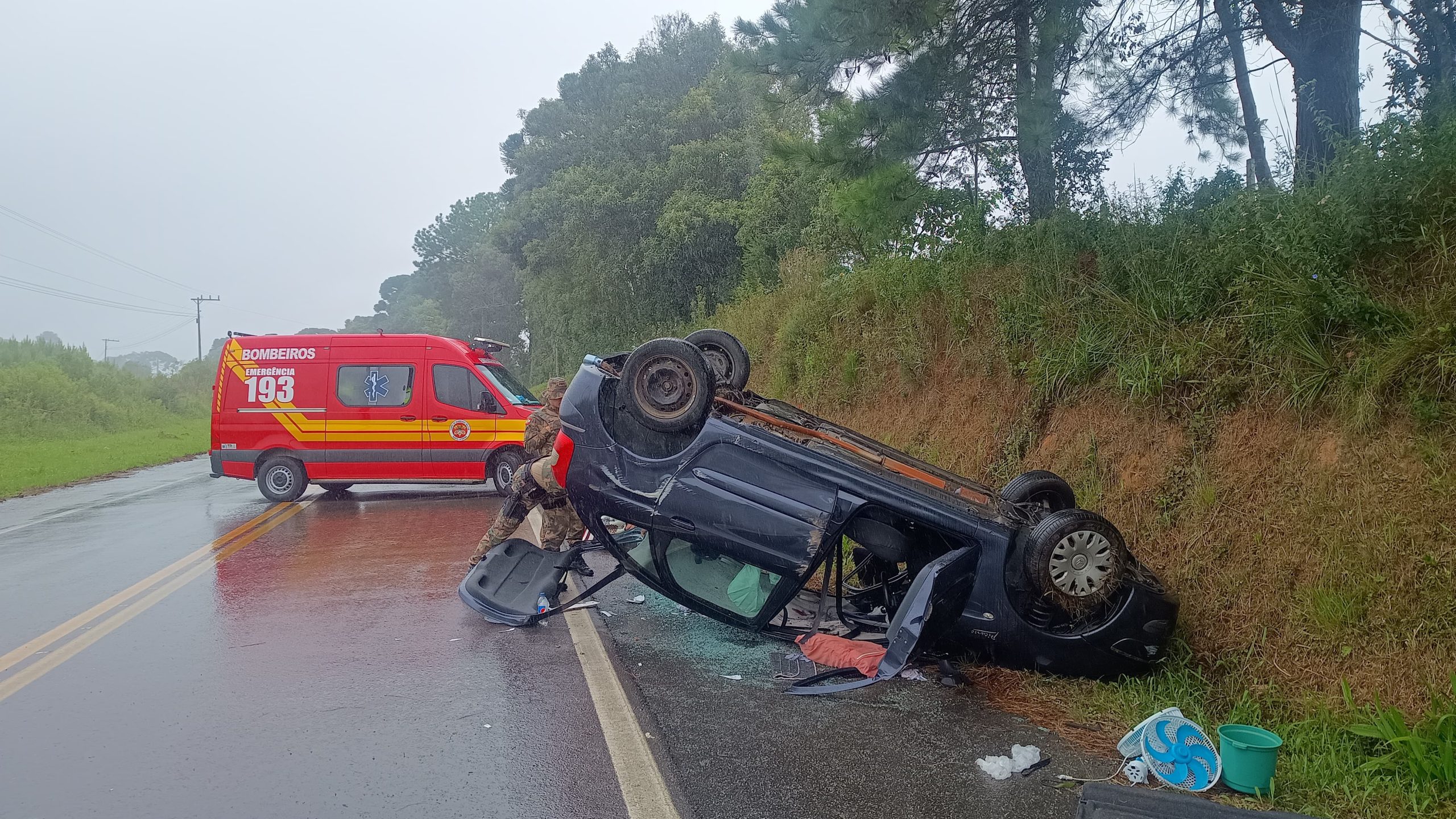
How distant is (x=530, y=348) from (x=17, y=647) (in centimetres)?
5280

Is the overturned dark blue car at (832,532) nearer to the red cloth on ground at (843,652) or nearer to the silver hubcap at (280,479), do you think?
the red cloth on ground at (843,652)

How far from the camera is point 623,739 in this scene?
4.15m

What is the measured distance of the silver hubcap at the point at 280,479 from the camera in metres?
13.1

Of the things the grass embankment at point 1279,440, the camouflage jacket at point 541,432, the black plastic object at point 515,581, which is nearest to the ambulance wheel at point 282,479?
the camouflage jacket at point 541,432

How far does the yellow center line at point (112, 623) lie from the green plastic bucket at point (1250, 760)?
588 centimetres

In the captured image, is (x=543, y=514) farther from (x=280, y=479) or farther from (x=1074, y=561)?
(x=280, y=479)

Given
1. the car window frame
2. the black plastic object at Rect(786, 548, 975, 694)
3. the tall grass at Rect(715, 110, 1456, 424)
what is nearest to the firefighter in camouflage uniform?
the car window frame

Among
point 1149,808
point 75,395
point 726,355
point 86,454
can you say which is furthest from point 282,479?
point 75,395

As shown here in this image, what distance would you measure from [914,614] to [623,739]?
147cm

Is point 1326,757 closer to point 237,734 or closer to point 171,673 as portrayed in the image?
point 237,734

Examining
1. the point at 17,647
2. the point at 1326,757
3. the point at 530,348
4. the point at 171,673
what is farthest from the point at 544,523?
the point at 530,348

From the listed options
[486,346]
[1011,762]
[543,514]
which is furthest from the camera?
[486,346]

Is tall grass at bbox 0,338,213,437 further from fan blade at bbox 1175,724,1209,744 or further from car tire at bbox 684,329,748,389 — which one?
fan blade at bbox 1175,724,1209,744

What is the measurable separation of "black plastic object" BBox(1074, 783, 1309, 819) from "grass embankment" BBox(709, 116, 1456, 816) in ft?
2.27
